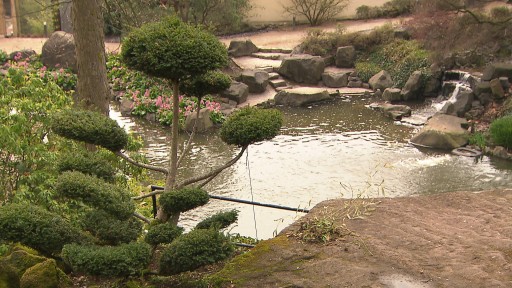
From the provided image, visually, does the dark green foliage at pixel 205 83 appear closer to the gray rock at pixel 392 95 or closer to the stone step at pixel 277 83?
the gray rock at pixel 392 95

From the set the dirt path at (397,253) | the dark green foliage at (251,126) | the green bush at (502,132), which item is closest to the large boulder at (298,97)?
the green bush at (502,132)

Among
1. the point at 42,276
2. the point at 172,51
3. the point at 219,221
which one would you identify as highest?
the point at 172,51

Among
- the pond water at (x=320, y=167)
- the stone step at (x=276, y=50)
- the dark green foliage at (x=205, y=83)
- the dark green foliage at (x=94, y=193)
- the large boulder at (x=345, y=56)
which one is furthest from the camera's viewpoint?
the stone step at (x=276, y=50)

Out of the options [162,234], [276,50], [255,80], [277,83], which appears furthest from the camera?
[276,50]

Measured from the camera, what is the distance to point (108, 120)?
543cm

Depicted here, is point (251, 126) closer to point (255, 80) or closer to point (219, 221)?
point (219, 221)

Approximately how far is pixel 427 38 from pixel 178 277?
1253cm

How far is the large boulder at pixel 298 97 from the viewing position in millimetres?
17875

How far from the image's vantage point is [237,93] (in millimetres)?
17750

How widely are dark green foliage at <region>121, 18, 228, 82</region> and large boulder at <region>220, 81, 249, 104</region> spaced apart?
12422mm

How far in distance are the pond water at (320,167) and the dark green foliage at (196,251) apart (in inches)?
168

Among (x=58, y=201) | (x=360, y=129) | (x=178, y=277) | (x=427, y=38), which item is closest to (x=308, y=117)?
(x=360, y=129)

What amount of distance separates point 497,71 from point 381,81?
11.4 feet

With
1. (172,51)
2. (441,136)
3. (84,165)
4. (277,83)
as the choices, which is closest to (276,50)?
(277,83)
